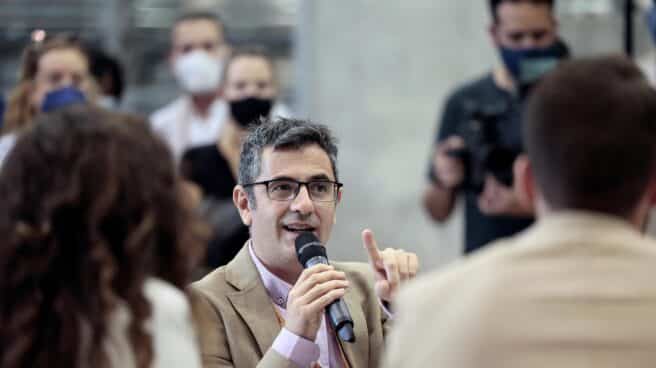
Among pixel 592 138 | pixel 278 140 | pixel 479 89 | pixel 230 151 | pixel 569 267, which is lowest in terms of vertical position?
pixel 230 151

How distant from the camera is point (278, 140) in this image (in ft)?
13.6

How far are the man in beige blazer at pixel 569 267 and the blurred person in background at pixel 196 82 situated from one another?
14.2ft

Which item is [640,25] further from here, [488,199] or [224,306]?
[224,306]

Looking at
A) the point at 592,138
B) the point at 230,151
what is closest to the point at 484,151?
the point at 230,151

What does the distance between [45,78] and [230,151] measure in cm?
87

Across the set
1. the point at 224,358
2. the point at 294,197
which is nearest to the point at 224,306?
the point at 224,358

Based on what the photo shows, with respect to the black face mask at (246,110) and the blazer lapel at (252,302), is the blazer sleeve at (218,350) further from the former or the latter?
the black face mask at (246,110)

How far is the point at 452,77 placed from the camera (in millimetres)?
8320

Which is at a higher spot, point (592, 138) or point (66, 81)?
point (592, 138)

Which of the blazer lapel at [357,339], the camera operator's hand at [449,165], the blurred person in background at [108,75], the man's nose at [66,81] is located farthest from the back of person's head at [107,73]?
the blazer lapel at [357,339]

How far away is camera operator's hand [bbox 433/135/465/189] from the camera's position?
5301 millimetres

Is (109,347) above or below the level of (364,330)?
above

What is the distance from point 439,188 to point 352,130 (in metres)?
2.52

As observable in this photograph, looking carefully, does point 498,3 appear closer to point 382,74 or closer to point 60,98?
point 60,98
